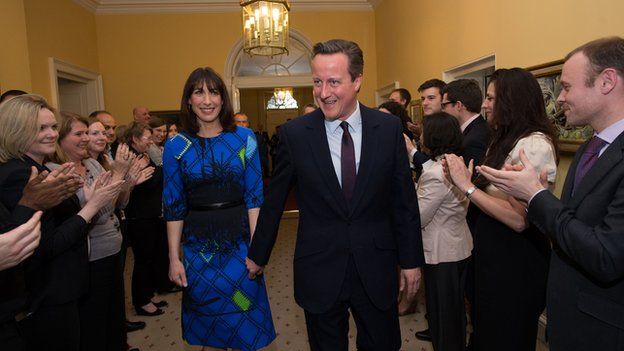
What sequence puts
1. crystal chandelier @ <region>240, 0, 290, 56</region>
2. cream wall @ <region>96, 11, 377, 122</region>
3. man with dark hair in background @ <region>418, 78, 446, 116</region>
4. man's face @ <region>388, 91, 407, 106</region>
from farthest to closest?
cream wall @ <region>96, 11, 377, 122</region>, crystal chandelier @ <region>240, 0, 290, 56</region>, man's face @ <region>388, 91, 407, 106</region>, man with dark hair in background @ <region>418, 78, 446, 116</region>

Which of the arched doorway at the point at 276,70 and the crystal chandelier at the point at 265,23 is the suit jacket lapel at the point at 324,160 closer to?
the crystal chandelier at the point at 265,23

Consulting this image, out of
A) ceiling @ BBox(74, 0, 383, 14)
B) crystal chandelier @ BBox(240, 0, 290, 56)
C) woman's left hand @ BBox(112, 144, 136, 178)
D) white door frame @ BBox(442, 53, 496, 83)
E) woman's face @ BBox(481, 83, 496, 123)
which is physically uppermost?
ceiling @ BBox(74, 0, 383, 14)

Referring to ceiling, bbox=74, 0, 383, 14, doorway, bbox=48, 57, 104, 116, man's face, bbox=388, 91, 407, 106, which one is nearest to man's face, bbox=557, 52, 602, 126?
man's face, bbox=388, 91, 407, 106

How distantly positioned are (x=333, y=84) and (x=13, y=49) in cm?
437

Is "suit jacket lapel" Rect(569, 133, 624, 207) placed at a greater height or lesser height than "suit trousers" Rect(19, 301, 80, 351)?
greater

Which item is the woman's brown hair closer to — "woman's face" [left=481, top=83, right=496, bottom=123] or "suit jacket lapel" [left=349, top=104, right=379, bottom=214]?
"suit jacket lapel" [left=349, top=104, right=379, bottom=214]

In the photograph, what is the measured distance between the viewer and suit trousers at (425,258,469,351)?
2.51m

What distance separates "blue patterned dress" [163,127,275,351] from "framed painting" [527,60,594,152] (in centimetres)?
209

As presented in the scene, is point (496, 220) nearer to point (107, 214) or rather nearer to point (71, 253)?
point (71, 253)

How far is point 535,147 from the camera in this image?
1.89 metres

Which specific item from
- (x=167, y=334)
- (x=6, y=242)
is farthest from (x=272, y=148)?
(x=6, y=242)

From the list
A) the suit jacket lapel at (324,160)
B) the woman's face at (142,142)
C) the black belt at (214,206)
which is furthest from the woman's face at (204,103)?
the woman's face at (142,142)

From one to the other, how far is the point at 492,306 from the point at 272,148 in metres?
11.2

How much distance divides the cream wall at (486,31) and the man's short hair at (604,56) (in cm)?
128
